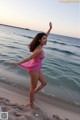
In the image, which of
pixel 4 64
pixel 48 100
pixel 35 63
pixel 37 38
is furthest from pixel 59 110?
pixel 4 64

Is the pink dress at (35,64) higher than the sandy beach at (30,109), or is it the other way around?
the pink dress at (35,64)

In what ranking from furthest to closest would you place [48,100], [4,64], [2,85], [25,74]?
[4,64] → [25,74] → [2,85] → [48,100]

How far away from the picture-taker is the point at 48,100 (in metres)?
7.09

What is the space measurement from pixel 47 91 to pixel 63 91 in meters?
0.69

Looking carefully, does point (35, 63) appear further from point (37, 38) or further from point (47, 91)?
point (47, 91)

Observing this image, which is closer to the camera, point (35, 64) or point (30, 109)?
point (35, 64)

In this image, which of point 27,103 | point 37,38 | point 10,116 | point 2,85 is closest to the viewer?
point 10,116

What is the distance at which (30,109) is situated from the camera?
18.6 feet

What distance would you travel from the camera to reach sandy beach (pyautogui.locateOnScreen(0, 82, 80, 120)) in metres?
5.13

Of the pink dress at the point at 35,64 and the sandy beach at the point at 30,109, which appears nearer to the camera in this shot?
the sandy beach at the point at 30,109

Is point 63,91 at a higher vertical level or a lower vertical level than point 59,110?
lower

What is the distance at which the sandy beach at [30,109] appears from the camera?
16.8ft

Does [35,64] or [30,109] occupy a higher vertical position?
[35,64]

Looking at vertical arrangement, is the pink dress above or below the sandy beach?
above
